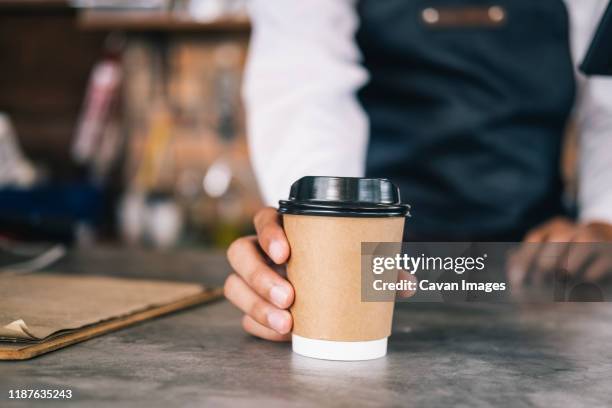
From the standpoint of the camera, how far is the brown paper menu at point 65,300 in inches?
29.4

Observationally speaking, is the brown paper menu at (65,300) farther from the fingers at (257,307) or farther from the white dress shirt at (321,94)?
the white dress shirt at (321,94)

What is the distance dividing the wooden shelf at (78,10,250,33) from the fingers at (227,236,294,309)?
225 cm

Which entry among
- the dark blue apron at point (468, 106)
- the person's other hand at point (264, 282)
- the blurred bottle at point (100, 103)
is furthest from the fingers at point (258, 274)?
the blurred bottle at point (100, 103)

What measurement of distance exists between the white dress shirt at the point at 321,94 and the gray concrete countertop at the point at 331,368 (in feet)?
1.57

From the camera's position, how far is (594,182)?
1.56 m

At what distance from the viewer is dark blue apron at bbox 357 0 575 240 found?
5.05 ft

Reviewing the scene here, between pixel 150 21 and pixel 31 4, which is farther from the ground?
pixel 31 4

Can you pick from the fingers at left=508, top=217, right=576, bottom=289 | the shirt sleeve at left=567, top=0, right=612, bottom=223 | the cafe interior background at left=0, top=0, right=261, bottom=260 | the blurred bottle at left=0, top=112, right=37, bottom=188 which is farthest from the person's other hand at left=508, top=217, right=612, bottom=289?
the blurred bottle at left=0, top=112, right=37, bottom=188

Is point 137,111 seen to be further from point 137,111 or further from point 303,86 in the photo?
point 303,86

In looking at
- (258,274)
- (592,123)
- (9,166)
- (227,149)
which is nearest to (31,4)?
(9,166)

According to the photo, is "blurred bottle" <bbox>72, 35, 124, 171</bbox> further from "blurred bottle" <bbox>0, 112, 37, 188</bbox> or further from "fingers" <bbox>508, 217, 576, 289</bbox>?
"fingers" <bbox>508, 217, 576, 289</bbox>

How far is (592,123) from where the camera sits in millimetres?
1598

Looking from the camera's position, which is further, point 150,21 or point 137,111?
Answer: point 137,111

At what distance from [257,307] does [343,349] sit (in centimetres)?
13
